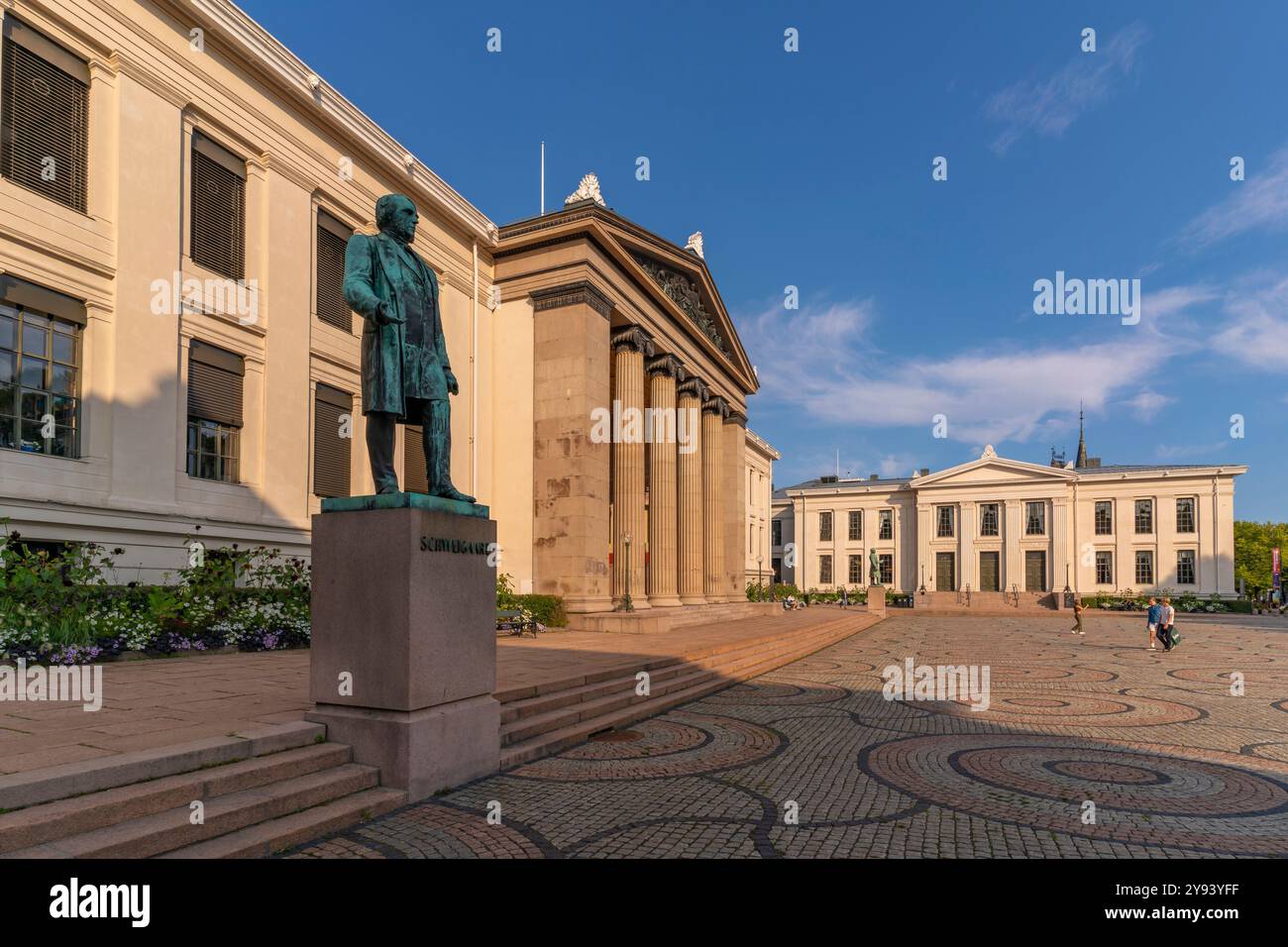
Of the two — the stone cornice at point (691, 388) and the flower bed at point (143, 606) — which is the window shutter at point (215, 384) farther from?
the stone cornice at point (691, 388)

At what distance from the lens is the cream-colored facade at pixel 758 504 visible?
2511 inches

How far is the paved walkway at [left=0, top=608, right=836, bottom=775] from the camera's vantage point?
225 inches

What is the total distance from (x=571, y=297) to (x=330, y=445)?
9.09 meters

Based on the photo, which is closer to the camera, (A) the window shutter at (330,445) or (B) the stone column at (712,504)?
(A) the window shutter at (330,445)

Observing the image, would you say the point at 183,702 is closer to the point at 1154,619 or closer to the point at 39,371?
the point at 39,371

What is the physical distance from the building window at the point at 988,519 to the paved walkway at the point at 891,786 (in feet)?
205

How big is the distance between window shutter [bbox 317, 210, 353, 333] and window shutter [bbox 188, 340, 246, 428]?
3479 millimetres

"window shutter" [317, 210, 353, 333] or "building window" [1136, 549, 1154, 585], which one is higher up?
"window shutter" [317, 210, 353, 333]

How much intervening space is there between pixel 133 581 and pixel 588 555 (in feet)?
39.4

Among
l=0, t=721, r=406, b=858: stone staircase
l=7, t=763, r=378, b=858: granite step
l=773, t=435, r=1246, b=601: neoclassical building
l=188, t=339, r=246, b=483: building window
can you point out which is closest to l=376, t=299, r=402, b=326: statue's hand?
l=0, t=721, r=406, b=858: stone staircase

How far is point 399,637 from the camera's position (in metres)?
6.28

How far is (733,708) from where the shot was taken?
37.9 feet

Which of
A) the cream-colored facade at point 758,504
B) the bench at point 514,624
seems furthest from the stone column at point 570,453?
the cream-colored facade at point 758,504

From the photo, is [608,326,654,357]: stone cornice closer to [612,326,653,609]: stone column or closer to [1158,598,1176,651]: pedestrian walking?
[612,326,653,609]: stone column
